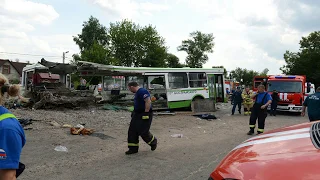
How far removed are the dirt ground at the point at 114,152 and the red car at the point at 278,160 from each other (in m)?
2.75

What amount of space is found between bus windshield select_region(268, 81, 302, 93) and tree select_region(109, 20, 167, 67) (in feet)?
94.8

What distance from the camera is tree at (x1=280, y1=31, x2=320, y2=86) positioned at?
45719 millimetres

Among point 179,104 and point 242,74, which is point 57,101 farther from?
point 242,74

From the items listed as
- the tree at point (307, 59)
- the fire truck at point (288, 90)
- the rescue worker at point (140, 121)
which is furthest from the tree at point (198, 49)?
the rescue worker at point (140, 121)

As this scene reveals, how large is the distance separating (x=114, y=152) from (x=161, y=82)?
856 centimetres

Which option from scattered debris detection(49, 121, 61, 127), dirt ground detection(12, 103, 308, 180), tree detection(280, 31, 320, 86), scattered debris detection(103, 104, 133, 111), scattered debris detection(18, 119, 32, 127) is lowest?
dirt ground detection(12, 103, 308, 180)

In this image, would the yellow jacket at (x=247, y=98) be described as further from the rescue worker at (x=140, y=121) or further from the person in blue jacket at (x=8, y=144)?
the person in blue jacket at (x=8, y=144)

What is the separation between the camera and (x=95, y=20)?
54.5m

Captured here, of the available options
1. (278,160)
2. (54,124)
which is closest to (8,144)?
(278,160)

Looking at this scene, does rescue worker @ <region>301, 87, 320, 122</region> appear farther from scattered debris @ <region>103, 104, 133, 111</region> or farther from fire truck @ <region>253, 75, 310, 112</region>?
fire truck @ <region>253, 75, 310, 112</region>

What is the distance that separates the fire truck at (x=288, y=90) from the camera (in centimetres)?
1633

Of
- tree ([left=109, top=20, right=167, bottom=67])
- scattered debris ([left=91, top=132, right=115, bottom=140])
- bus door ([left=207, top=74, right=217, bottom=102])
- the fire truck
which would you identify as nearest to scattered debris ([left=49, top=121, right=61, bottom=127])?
scattered debris ([left=91, top=132, right=115, bottom=140])

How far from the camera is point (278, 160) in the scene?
198 centimetres

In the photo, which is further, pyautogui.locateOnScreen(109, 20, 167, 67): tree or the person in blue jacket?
pyautogui.locateOnScreen(109, 20, 167, 67): tree
